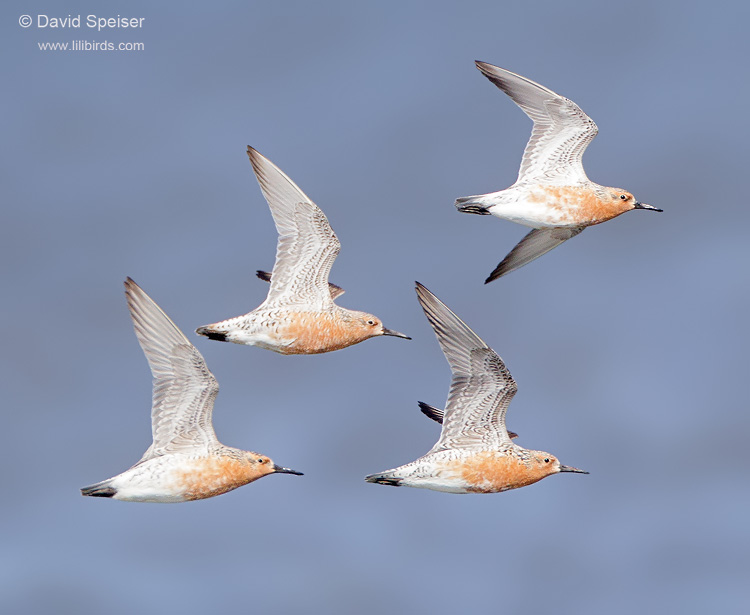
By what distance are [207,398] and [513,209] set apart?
4.53m

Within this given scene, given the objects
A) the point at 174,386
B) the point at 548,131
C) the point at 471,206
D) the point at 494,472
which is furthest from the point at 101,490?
the point at 548,131

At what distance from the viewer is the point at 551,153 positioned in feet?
60.9

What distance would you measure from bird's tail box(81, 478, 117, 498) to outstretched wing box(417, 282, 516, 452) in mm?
3758

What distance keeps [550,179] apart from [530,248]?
1.75 meters

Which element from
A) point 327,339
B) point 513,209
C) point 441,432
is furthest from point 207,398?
point 513,209

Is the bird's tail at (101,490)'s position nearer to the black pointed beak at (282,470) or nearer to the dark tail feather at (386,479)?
the black pointed beak at (282,470)

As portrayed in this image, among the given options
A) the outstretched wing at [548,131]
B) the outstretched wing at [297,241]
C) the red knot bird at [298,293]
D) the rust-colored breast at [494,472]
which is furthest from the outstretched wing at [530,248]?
the rust-colored breast at [494,472]

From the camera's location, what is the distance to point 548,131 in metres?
18.7

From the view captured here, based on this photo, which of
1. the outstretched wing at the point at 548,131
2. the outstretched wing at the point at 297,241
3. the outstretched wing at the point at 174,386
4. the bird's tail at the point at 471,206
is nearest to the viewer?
the outstretched wing at the point at 174,386

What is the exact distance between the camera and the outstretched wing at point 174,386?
16547mm

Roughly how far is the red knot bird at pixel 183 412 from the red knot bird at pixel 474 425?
6.05ft

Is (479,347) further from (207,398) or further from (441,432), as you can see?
(207,398)

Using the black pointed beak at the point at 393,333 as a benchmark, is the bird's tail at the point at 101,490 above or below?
below

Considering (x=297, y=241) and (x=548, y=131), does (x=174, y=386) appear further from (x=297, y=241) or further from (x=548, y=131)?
(x=548, y=131)
